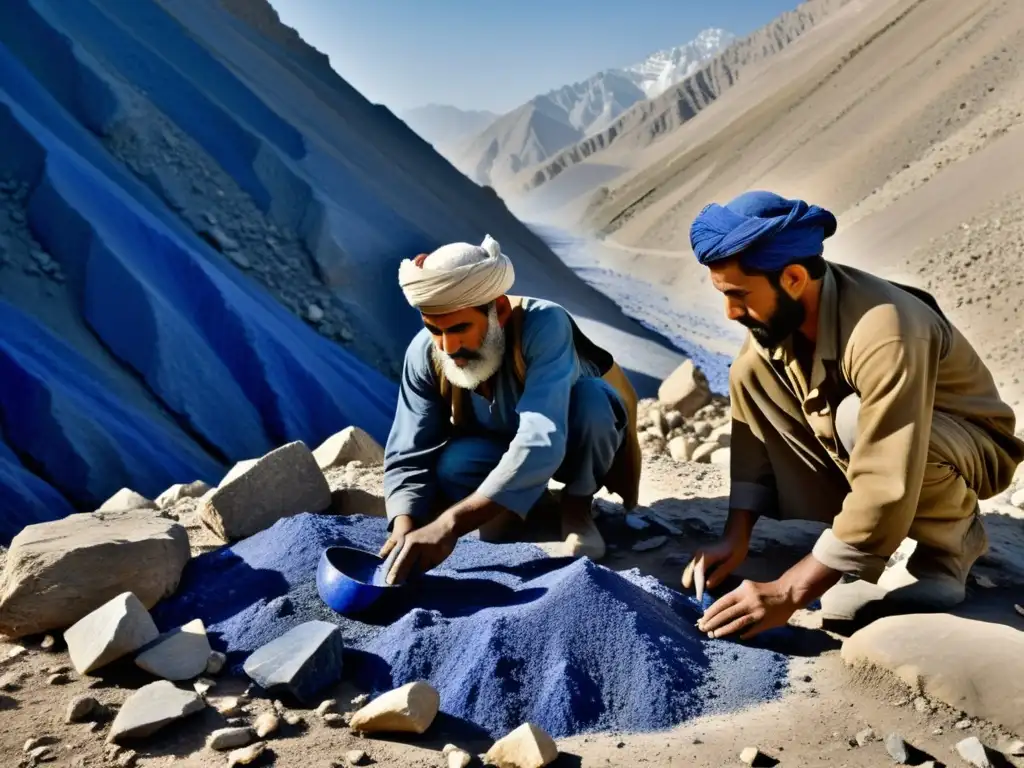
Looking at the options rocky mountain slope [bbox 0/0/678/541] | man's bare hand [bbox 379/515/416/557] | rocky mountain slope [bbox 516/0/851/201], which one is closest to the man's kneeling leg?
man's bare hand [bbox 379/515/416/557]

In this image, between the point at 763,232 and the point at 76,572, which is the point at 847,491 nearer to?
the point at 763,232

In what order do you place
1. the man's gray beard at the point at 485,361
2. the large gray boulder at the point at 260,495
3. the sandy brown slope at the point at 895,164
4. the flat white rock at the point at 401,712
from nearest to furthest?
1. the flat white rock at the point at 401,712
2. the man's gray beard at the point at 485,361
3. the large gray boulder at the point at 260,495
4. the sandy brown slope at the point at 895,164

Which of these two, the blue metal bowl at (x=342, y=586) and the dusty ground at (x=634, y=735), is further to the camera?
the blue metal bowl at (x=342, y=586)

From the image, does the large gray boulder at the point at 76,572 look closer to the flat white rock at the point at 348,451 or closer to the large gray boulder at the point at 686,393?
the flat white rock at the point at 348,451

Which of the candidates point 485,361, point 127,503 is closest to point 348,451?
point 127,503

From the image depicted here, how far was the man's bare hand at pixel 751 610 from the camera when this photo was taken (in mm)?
2039

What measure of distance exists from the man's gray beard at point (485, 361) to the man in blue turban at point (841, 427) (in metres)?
0.57

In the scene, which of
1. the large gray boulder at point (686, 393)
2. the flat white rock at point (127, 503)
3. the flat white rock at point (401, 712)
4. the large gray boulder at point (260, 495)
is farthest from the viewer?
the large gray boulder at point (686, 393)

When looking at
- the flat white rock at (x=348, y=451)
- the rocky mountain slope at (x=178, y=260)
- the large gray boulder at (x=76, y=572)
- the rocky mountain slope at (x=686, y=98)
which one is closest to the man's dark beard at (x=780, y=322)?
the large gray boulder at (x=76, y=572)

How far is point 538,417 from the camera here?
2346 mm

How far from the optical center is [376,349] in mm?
6512

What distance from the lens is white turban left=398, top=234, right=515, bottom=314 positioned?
2324mm

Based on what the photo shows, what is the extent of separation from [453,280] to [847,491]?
1.15m

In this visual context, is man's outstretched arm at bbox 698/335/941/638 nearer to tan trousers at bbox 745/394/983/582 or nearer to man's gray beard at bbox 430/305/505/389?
tan trousers at bbox 745/394/983/582
